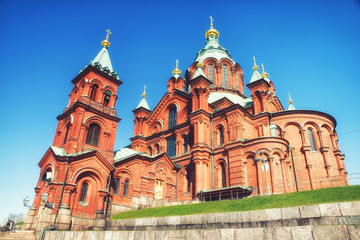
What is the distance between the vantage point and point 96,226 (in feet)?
61.4

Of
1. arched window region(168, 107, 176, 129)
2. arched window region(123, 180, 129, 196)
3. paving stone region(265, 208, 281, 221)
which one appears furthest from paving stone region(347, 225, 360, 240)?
arched window region(168, 107, 176, 129)

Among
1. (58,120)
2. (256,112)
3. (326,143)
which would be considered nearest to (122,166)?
(58,120)

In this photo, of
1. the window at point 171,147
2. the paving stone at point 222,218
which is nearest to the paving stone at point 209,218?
the paving stone at point 222,218

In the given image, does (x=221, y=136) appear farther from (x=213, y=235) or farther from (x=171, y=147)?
(x=213, y=235)

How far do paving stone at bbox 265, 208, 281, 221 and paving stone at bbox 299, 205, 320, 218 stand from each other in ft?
3.09

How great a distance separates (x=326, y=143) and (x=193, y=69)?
2218cm

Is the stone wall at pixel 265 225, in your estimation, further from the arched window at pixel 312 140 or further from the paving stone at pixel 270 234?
the arched window at pixel 312 140

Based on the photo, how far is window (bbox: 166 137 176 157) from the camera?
29.3m

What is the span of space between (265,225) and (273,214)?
2.01 feet

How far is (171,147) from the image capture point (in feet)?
97.8

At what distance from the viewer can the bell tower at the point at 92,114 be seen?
2212 cm

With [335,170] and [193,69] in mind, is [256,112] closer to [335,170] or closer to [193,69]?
[335,170]

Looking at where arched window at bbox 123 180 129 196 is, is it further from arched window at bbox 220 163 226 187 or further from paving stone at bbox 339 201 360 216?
paving stone at bbox 339 201 360 216

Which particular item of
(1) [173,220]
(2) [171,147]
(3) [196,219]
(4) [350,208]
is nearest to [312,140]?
(2) [171,147]
